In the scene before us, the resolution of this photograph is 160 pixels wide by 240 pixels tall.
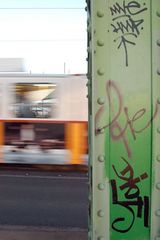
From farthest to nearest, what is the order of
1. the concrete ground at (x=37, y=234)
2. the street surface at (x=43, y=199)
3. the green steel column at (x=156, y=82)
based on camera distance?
the street surface at (x=43, y=199)
the concrete ground at (x=37, y=234)
the green steel column at (x=156, y=82)

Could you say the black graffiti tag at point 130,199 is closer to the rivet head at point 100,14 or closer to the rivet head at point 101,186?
the rivet head at point 101,186

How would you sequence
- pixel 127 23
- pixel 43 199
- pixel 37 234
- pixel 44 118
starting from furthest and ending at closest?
pixel 44 118
pixel 43 199
pixel 37 234
pixel 127 23

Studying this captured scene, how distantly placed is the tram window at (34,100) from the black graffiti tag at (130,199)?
493 inches

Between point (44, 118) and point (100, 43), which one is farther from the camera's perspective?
point (44, 118)

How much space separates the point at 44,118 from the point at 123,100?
12716 millimetres

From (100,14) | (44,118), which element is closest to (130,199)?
(100,14)

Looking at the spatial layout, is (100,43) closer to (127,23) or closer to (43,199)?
(127,23)

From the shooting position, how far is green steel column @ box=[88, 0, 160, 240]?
1.88 meters

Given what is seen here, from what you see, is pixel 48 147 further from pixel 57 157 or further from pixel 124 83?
pixel 124 83

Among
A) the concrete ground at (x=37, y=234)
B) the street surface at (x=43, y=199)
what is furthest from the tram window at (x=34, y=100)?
the concrete ground at (x=37, y=234)

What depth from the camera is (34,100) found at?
14609mm

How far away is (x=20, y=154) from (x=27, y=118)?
3.44 feet

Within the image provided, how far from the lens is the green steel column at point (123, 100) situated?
6.18 feet

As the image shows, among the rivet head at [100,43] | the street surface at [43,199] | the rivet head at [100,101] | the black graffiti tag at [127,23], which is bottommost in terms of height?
the street surface at [43,199]
